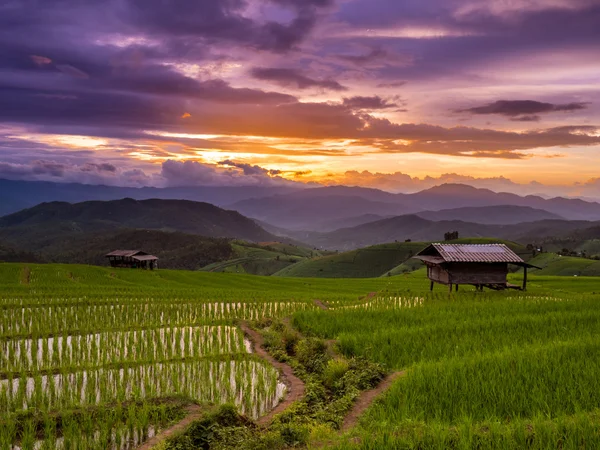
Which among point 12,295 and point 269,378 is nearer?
point 269,378

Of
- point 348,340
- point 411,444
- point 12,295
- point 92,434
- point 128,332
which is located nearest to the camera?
point 411,444

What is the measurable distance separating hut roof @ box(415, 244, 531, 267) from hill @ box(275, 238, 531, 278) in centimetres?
10458

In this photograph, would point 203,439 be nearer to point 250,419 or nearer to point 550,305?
point 250,419

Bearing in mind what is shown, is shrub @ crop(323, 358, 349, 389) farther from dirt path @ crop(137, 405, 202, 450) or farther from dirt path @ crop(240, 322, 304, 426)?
dirt path @ crop(137, 405, 202, 450)

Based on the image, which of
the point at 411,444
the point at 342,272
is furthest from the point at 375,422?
the point at 342,272

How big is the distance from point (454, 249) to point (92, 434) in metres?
32.1

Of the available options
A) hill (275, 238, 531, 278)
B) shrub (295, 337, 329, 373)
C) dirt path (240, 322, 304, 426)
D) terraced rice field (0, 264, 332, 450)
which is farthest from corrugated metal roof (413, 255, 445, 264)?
hill (275, 238, 531, 278)

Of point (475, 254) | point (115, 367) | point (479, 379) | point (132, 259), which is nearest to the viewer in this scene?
point (479, 379)

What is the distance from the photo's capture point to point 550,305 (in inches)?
979

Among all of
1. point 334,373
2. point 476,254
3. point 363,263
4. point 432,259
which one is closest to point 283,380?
point 334,373

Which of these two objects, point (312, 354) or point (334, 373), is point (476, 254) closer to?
point (312, 354)

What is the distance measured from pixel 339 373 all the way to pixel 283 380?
2.12 metres

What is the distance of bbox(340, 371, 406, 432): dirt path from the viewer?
10434 millimetres

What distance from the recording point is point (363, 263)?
566ft
